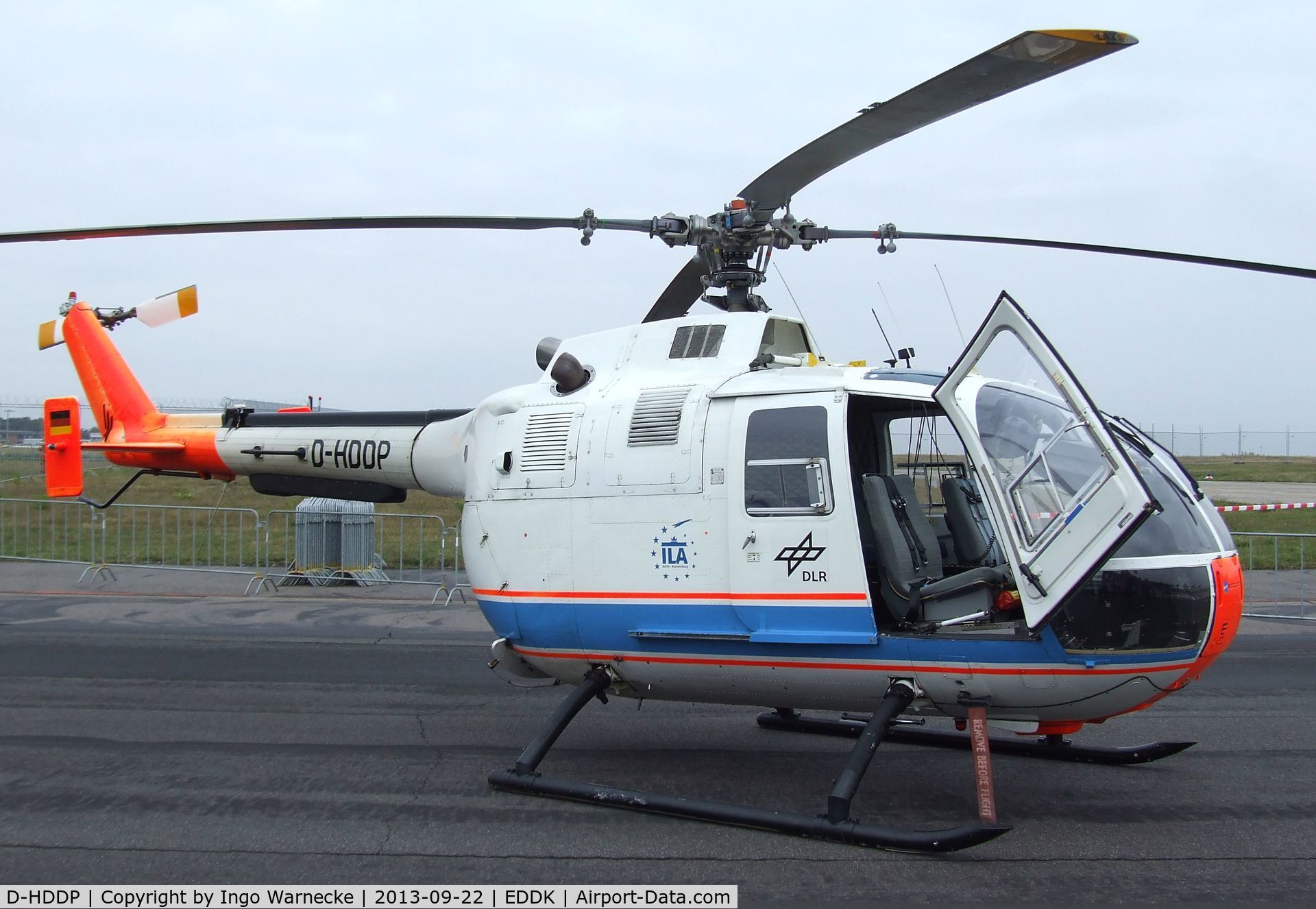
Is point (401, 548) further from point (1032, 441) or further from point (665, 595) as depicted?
point (1032, 441)

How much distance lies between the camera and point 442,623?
1188 cm

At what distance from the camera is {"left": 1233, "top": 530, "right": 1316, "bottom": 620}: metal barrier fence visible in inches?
502

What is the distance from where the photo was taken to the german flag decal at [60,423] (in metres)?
10.1

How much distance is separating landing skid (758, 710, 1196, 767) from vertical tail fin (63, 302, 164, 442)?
651 centimetres

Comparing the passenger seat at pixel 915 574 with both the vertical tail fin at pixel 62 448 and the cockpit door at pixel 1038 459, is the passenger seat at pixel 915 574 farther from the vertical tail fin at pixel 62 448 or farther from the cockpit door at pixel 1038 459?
the vertical tail fin at pixel 62 448

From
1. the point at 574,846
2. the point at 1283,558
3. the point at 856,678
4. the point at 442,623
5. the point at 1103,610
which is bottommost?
the point at 1283,558

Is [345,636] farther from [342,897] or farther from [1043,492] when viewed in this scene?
[1043,492]

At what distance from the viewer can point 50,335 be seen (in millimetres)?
10734

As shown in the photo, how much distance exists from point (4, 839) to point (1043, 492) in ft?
18.7

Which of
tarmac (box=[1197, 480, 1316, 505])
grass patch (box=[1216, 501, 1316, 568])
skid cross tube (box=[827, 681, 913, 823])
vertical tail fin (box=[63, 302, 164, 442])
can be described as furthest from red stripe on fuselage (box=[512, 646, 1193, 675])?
tarmac (box=[1197, 480, 1316, 505])

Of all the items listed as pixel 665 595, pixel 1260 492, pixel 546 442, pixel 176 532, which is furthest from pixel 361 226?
pixel 1260 492

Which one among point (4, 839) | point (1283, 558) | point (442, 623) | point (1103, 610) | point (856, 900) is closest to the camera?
point (856, 900)

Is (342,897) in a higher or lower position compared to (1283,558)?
higher

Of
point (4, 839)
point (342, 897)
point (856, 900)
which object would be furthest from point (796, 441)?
point (4, 839)
